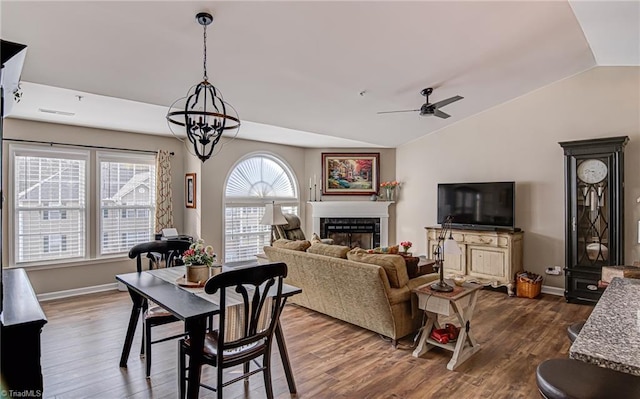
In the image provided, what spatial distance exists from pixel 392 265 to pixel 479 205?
3121 mm

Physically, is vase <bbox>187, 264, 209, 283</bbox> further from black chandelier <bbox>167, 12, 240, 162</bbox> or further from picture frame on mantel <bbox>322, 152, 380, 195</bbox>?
picture frame on mantel <bbox>322, 152, 380, 195</bbox>

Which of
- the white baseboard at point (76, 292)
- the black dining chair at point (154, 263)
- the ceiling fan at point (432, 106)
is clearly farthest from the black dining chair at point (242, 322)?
the white baseboard at point (76, 292)

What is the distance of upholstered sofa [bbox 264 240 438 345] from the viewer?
11.1ft

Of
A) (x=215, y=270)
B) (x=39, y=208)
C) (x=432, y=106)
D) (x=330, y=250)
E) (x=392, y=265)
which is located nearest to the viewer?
(x=215, y=270)

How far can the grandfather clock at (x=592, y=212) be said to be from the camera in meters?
4.58

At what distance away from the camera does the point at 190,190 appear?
632 cm

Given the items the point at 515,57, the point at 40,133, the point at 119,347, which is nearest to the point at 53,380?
the point at 119,347

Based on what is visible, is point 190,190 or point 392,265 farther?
point 190,190

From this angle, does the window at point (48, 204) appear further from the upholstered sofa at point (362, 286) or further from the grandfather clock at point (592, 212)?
the grandfather clock at point (592, 212)

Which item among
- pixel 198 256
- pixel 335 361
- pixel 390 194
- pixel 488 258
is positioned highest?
pixel 390 194

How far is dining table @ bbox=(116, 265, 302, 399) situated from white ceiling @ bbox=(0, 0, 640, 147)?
197cm

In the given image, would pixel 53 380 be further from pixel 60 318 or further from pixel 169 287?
pixel 60 318

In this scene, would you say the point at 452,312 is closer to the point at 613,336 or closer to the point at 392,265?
the point at 392,265

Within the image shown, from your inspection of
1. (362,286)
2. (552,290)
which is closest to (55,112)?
(362,286)
